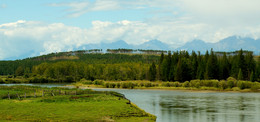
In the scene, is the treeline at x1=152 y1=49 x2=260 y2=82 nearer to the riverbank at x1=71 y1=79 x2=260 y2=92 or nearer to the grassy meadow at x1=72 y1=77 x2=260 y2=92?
the grassy meadow at x1=72 y1=77 x2=260 y2=92

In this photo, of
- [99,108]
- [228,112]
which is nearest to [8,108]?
[99,108]

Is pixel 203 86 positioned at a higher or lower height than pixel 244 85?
lower

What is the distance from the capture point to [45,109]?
156 ft

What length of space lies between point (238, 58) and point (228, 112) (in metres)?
92.8

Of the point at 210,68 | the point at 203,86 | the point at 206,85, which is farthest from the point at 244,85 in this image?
the point at 210,68

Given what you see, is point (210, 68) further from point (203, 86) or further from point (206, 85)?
point (203, 86)

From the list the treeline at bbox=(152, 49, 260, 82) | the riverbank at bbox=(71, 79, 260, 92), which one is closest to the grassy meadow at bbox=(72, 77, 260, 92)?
the riverbank at bbox=(71, 79, 260, 92)

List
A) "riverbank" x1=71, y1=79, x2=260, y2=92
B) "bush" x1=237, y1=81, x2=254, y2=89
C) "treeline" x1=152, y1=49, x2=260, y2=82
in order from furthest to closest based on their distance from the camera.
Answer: "treeline" x1=152, y1=49, x2=260, y2=82 < "riverbank" x1=71, y1=79, x2=260, y2=92 < "bush" x1=237, y1=81, x2=254, y2=89

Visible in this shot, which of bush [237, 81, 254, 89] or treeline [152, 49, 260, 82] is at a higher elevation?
treeline [152, 49, 260, 82]

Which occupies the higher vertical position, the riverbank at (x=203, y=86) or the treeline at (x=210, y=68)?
the treeline at (x=210, y=68)

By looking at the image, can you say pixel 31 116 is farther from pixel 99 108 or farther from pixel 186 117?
pixel 186 117

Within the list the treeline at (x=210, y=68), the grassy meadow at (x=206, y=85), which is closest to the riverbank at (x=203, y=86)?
the grassy meadow at (x=206, y=85)

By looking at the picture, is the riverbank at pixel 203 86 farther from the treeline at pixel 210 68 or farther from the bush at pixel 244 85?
the treeline at pixel 210 68

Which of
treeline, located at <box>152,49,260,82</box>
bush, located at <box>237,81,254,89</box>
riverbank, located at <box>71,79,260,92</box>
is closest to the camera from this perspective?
bush, located at <box>237,81,254,89</box>
